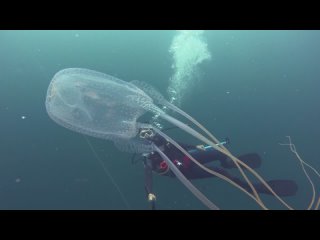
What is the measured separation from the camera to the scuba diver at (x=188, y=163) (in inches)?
162

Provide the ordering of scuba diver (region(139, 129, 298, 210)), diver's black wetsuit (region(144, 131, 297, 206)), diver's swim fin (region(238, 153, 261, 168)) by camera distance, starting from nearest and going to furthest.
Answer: scuba diver (region(139, 129, 298, 210)) → diver's black wetsuit (region(144, 131, 297, 206)) → diver's swim fin (region(238, 153, 261, 168))

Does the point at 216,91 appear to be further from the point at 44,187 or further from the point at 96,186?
the point at 44,187

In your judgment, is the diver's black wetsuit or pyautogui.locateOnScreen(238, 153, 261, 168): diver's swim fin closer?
the diver's black wetsuit

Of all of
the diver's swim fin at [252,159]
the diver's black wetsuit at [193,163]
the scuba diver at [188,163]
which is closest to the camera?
the scuba diver at [188,163]

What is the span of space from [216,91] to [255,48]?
3.03 m

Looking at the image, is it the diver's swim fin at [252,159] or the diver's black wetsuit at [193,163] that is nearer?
the diver's black wetsuit at [193,163]

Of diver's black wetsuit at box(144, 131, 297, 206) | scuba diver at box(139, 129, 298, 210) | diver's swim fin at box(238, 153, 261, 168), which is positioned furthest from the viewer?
diver's swim fin at box(238, 153, 261, 168)

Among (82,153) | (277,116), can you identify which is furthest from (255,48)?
(82,153)

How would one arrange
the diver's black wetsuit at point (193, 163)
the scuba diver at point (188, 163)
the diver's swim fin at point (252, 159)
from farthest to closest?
the diver's swim fin at point (252, 159), the diver's black wetsuit at point (193, 163), the scuba diver at point (188, 163)

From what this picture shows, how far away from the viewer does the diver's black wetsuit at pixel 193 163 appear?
4297 millimetres

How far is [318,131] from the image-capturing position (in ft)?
29.5

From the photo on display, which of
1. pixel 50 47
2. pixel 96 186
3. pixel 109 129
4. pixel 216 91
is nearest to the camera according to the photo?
pixel 109 129

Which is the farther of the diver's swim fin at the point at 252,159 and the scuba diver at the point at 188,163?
the diver's swim fin at the point at 252,159

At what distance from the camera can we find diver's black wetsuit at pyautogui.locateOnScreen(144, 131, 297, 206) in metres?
4.30
